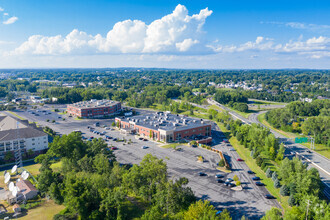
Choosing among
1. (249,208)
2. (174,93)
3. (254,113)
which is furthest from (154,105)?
(249,208)

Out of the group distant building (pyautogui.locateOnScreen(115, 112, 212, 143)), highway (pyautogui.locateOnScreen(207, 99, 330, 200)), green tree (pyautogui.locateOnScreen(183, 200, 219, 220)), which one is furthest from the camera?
distant building (pyautogui.locateOnScreen(115, 112, 212, 143))

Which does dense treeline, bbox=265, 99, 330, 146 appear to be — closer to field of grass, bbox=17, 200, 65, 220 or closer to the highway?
the highway

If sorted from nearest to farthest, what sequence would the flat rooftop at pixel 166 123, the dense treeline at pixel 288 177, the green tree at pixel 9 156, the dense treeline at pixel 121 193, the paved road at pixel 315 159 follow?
1. the dense treeline at pixel 288 177
2. the dense treeline at pixel 121 193
3. the paved road at pixel 315 159
4. the green tree at pixel 9 156
5. the flat rooftop at pixel 166 123

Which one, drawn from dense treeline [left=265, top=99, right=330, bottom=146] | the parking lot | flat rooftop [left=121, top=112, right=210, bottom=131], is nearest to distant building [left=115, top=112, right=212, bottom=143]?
flat rooftop [left=121, top=112, right=210, bottom=131]

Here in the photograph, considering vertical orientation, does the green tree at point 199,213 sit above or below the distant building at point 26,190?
above

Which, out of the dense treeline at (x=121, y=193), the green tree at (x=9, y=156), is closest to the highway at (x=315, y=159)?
the dense treeline at (x=121, y=193)

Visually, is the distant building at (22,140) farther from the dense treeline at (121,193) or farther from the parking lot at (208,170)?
the dense treeline at (121,193)

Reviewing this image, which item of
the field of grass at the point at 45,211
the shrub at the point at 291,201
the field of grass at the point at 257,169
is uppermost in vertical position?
the shrub at the point at 291,201
